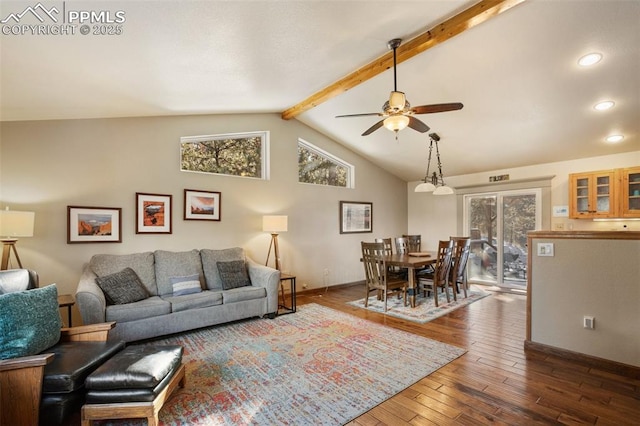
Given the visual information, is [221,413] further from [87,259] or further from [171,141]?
[171,141]

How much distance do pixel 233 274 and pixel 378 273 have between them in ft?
7.23

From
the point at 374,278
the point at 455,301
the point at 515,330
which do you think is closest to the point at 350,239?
the point at 374,278

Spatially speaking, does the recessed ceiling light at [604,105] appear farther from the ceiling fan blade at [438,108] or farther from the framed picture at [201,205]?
the framed picture at [201,205]

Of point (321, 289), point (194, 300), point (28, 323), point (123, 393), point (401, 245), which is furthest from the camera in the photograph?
Result: point (401, 245)

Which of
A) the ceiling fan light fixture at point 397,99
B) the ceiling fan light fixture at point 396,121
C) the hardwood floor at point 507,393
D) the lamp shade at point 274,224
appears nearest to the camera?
the hardwood floor at point 507,393

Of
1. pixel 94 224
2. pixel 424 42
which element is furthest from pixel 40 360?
pixel 424 42

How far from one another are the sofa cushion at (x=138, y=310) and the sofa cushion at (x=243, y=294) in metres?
0.70

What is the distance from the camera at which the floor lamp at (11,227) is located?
281cm

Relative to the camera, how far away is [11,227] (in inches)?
112

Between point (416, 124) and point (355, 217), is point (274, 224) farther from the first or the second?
point (416, 124)

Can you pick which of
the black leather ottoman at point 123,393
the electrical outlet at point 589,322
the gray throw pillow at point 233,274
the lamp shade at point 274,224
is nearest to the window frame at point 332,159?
the lamp shade at point 274,224

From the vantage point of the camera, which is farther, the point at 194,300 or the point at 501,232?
the point at 501,232

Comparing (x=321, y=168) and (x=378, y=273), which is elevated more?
(x=321, y=168)

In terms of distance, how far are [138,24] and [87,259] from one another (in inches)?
117
